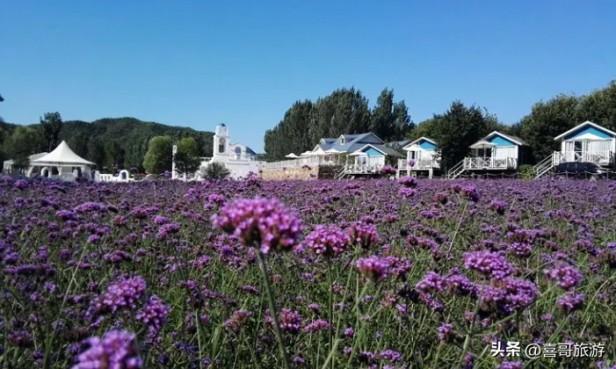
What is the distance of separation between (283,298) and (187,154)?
94474mm

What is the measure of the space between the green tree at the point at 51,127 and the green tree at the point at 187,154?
20398 mm

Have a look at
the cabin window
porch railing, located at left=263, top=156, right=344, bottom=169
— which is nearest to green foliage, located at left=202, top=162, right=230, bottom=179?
porch railing, located at left=263, top=156, right=344, bottom=169

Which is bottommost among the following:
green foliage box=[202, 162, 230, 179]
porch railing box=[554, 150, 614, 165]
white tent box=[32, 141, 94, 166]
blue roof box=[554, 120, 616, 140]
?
green foliage box=[202, 162, 230, 179]

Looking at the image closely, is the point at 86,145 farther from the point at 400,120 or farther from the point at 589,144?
the point at 589,144

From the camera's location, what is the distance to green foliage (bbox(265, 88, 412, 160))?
238ft

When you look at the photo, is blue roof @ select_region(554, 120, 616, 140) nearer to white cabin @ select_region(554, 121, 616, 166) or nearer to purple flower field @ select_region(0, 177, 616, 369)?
white cabin @ select_region(554, 121, 616, 166)

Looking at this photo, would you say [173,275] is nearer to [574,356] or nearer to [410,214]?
[574,356]

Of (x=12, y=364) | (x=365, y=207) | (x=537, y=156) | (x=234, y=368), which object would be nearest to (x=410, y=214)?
(x=365, y=207)

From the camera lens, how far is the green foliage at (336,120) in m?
72.6

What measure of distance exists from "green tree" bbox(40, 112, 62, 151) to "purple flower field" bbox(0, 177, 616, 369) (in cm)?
9246

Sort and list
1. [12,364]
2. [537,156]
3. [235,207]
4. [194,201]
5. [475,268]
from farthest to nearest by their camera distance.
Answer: [537,156], [194,201], [475,268], [12,364], [235,207]

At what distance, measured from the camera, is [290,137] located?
254ft

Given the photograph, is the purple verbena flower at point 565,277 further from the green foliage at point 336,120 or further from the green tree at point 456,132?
the green foliage at point 336,120

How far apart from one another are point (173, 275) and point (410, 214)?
3.32 meters
